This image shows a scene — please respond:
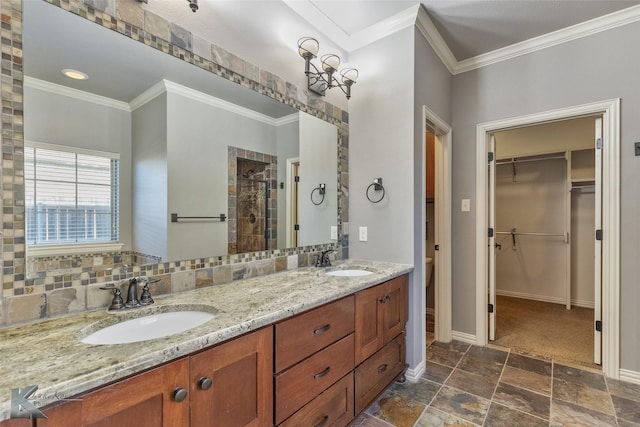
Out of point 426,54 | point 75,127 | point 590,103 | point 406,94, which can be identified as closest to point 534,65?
point 590,103

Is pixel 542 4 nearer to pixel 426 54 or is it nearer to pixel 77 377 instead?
pixel 426 54

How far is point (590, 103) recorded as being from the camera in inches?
90.7

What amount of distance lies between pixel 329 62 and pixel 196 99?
42.1 inches

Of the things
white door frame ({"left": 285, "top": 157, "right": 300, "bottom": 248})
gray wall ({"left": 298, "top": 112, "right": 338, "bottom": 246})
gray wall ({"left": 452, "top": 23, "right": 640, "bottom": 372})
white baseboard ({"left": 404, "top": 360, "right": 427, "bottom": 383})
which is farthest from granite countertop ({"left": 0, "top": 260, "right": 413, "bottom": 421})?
gray wall ({"left": 452, "top": 23, "right": 640, "bottom": 372})

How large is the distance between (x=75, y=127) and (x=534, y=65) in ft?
10.6

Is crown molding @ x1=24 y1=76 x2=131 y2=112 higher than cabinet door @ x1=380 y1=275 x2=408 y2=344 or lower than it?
higher

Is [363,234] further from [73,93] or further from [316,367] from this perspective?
[73,93]

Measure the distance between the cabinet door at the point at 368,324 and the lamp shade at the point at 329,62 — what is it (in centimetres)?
157

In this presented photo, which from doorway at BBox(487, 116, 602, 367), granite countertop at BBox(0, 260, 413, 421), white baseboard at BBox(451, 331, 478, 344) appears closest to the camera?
granite countertop at BBox(0, 260, 413, 421)

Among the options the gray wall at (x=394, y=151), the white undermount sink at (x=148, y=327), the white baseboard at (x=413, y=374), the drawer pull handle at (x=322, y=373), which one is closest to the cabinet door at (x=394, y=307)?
the gray wall at (x=394, y=151)

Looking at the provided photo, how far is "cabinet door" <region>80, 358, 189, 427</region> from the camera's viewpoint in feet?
2.35

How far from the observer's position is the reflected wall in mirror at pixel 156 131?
1.09 metres

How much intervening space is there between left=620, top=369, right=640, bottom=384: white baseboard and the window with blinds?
3.36 meters

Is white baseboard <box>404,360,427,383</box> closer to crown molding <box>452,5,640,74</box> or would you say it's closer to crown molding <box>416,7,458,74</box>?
crown molding <box>416,7,458,74</box>
